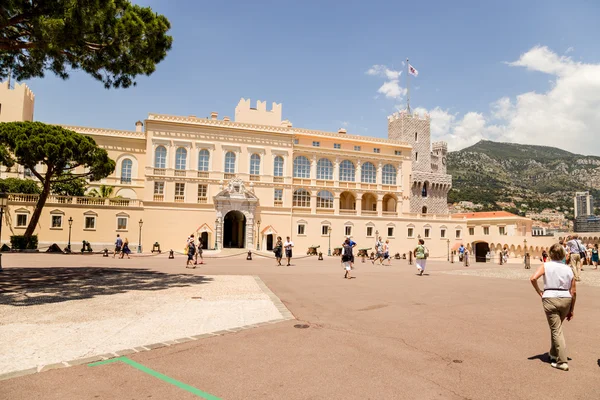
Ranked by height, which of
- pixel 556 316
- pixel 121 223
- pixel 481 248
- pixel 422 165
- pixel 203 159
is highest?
pixel 422 165

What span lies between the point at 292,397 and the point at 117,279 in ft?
40.1

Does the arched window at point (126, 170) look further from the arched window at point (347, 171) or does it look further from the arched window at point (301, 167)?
the arched window at point (347, 171)

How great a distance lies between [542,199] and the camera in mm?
144375

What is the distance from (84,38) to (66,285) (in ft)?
25.4

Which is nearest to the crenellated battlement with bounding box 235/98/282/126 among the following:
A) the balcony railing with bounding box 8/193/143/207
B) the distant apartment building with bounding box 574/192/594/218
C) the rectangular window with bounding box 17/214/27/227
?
the balcony railing with bounding box 8/193/143/207

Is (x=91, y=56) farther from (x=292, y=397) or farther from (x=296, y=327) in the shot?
(x=292, y=397)

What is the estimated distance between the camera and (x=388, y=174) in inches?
2034

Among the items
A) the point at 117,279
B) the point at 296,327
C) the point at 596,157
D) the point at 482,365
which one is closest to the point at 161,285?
the point at 117,279

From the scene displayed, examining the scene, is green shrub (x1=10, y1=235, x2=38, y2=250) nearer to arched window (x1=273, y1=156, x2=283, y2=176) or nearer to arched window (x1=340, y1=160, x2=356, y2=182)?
arched window (x1=273, y1=156, x2=283, y2=176)

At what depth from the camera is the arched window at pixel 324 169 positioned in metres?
48.7

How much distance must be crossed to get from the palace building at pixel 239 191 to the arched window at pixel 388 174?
0.52ft

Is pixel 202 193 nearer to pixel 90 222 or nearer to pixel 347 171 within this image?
pixel 90 222

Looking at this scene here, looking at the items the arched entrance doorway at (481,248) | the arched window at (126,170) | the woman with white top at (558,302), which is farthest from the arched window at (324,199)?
the woman with white top at (558,302)

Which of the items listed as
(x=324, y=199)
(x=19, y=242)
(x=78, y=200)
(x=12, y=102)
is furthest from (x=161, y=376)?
(x=12, y=102)
